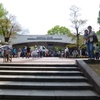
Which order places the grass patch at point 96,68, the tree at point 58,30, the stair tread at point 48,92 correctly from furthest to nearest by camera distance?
the tree at point 58,30 < the grass patch at point 96,68 < the stair tread at point 48,92

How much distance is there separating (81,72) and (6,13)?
45241 mm

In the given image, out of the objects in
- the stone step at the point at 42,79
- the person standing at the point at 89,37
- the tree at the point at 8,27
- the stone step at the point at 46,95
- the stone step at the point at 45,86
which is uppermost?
the tree at the point at 8,27

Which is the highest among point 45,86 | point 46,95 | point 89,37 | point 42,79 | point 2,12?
point 2,12

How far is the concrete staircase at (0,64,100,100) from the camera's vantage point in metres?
7.81

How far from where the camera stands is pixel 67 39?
59.7m

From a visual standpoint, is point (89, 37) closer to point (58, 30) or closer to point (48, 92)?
point (48, 92)

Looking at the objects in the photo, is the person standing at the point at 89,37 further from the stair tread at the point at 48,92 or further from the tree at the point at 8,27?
the tree at the point at 8,27

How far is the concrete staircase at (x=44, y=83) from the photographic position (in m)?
7.81

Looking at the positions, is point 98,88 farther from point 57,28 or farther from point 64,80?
point 57,28

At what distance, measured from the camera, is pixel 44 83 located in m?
9.20

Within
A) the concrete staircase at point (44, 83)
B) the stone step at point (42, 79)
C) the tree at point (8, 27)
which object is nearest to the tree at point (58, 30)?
the tree at point (8, 27)

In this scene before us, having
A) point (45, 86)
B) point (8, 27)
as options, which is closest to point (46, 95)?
point (45, 86)

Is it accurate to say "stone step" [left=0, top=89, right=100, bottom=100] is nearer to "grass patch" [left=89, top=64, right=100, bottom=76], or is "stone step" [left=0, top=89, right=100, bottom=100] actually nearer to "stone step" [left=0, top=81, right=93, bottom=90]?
"stone step" [left=0, top=81, right=93, bottom=90]

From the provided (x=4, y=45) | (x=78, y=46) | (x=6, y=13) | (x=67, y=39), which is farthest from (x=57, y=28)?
(x=4, y=45)
